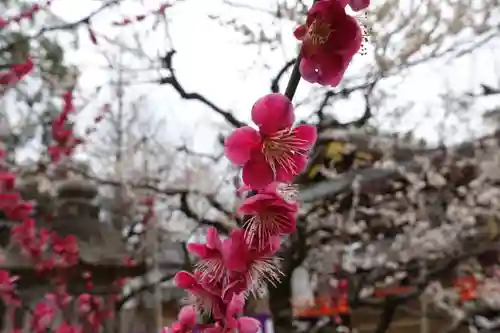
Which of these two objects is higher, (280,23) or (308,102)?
(280,23)

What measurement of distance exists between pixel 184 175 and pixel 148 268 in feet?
0.74

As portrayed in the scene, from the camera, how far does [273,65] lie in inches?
50.9

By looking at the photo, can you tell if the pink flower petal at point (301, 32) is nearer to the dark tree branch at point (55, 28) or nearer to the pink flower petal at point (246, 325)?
the pink flower petal at point (246, 325)

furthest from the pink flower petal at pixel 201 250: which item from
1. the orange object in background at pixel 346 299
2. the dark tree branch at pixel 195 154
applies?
the orange object in background at pixel 346 299

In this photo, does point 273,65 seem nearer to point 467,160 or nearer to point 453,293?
point 467,160

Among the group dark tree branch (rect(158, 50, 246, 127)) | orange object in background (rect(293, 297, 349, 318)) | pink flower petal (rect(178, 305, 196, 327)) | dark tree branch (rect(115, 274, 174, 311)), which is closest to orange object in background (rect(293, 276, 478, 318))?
orange object in background (rect(293, 297, 349, 318))

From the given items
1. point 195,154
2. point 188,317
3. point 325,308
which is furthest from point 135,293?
point 188,317

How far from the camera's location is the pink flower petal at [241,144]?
284 mm

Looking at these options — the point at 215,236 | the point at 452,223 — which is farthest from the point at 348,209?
the point at 215,236

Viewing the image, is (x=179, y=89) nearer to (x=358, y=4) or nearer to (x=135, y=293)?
(x=135, y=293)

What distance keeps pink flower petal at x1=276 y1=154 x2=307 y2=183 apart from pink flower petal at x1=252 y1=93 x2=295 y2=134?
0.07ft

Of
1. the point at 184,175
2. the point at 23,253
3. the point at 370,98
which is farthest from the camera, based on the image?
the point at 184,175

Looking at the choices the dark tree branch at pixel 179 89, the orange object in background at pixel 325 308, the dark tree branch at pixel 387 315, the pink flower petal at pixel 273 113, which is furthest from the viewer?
the orange object in background at pixel 325 308

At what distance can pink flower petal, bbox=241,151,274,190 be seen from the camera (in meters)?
0.28
